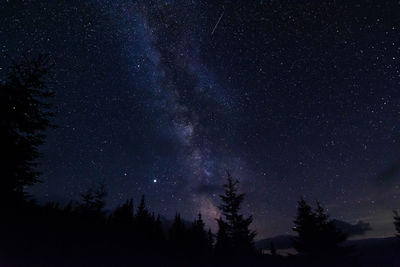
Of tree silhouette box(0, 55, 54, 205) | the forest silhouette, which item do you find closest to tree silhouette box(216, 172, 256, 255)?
the forest silhouette

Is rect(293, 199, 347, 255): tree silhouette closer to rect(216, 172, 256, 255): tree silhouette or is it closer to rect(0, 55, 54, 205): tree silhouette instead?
rect(216, 172, 256, 255): tree silhouette

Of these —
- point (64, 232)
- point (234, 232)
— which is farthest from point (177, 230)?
point (64, 232)

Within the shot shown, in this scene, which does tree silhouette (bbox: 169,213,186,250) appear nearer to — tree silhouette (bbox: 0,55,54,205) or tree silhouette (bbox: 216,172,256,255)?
tree silhouette (bbox: 216,172,256,255)

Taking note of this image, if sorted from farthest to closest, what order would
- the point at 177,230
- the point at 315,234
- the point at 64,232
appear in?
the point at 177,230 → the point at 315,234 → the point at 64,232

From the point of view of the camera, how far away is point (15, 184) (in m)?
14.8

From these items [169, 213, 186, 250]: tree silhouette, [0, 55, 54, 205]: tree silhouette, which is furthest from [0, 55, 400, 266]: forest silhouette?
[169, 213, 186, 250]: tree silhouette

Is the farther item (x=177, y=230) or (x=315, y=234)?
(x=177, y=230)

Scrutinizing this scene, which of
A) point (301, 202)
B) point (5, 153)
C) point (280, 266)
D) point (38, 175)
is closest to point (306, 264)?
point (280, 266)

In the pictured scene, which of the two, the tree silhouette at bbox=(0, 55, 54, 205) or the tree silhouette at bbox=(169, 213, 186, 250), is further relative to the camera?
the tree silhouette at bbox=(169, 213, 186, 250)

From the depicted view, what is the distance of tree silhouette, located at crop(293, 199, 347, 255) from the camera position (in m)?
24.8

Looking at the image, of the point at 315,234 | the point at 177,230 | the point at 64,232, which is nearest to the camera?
the point at 64,232

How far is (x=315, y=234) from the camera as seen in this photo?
25.4 m

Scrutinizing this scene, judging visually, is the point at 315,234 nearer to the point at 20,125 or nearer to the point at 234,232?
the point at 234,232

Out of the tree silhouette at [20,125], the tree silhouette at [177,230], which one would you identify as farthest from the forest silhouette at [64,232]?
the tree silhouette at [177,230]
